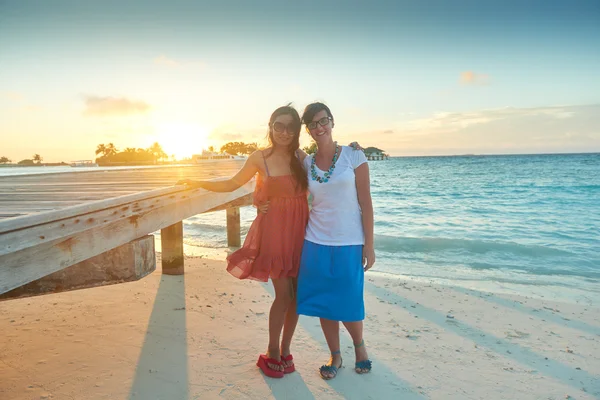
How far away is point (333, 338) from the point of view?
3520 mm

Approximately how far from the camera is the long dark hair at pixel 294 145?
323cm

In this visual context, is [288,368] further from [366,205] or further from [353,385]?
[366,205]

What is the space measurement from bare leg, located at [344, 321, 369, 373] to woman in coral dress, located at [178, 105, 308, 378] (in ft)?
1.82

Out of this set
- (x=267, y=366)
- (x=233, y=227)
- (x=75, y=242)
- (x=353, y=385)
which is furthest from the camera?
(x=233, y=227)

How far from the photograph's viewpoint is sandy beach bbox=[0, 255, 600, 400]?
3.34 m

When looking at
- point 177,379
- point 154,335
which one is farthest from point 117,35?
point 177,379

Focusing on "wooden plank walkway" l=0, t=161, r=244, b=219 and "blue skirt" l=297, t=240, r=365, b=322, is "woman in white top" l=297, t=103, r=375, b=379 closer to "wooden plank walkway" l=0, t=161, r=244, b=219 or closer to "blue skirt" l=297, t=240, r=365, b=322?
"blue skirt" l=297, t=240, r=365, b=322

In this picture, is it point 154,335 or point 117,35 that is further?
point 117,35

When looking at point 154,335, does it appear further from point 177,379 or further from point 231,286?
point 231,286

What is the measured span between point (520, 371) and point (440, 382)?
895 millimetres

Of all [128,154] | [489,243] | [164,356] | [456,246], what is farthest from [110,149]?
[164,356]

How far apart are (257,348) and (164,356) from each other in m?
0.90

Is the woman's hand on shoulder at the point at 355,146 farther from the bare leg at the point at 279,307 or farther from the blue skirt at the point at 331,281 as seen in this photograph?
the bare leg at the point at 279,307

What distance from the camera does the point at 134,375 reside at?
3.48 meters
